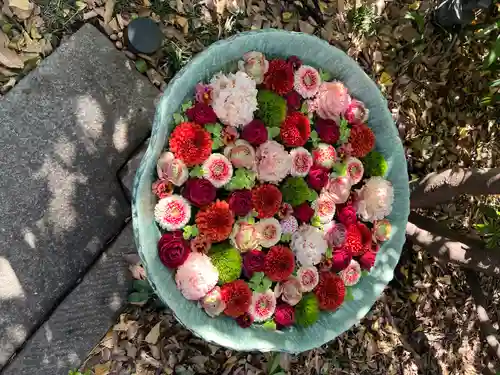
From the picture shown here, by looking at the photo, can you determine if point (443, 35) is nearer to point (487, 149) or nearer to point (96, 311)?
point (487, 149)

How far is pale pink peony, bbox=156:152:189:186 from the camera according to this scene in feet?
5.40

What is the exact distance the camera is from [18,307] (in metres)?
2.01

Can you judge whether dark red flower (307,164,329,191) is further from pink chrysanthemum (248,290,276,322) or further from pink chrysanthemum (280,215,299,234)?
pink chrysanthemum (248,290,276,322)

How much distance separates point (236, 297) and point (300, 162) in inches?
19.2

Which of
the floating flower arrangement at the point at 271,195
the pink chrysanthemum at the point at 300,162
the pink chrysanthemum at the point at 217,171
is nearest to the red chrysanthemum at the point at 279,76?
the floating flower arrangement at the point at 271,195

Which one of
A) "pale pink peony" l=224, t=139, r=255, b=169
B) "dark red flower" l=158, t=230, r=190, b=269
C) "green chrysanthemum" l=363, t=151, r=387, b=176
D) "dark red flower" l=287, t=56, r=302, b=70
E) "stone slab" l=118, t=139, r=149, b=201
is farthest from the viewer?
"stone slab" l=118, t=139, r=149, b=201

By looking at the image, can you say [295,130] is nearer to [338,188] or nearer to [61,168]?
[338,188]

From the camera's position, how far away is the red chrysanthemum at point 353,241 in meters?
1.88

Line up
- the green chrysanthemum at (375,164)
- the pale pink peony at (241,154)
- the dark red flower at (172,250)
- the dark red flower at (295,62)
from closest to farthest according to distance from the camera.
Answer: the dark red flower at (172,250) → the pale pink peony at (241,154) → the dark red flower at (295,62) → the green chrysanthemum at (375,164)

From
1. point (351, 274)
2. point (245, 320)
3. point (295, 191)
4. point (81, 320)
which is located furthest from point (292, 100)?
point (81, 320)

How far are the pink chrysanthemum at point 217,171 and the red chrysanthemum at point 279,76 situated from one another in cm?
31

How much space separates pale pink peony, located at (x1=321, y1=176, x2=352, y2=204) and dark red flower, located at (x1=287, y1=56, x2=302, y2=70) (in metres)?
0.40

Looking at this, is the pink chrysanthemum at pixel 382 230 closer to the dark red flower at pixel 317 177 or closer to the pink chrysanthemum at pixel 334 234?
the pink chrysanthemum at pixel 334 234

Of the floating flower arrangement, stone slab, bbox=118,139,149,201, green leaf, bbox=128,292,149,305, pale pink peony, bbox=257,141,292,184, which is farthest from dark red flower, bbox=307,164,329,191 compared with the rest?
green leaf, bbox=128,292,149,305
